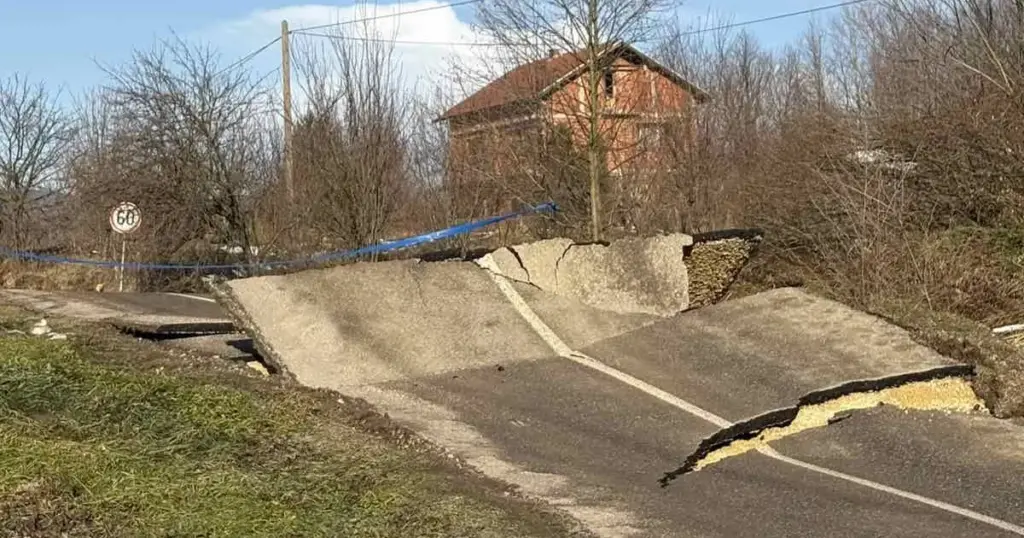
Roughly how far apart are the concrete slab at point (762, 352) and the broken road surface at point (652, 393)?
0.09ft

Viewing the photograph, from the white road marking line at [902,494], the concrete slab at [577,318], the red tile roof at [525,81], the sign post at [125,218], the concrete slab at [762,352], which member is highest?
the red tile roof at [525,81]

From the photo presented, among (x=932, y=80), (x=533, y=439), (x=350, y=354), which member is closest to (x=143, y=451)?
(x=533, y=439)

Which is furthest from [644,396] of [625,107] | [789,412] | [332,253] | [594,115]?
[625,107]

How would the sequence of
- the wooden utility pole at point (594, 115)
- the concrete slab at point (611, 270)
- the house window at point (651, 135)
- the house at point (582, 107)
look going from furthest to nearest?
the house window at point (651, 135) < the house at point (582, 107) < the wooden utility pole at point (594, 115) < the concrete slab at point (611, 270)

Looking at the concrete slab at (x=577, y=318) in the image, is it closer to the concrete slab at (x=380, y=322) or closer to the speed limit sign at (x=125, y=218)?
the concrete slab at (x=380, y=322)

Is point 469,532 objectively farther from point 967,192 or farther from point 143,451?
Answer: point 967,192

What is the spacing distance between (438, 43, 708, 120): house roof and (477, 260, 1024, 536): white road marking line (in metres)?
4.85

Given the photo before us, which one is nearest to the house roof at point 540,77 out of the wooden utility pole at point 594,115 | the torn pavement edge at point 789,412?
the wooden utility pole at point 594,115

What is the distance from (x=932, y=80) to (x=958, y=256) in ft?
15.3

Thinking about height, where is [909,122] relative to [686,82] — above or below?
below

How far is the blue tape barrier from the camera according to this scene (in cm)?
1423

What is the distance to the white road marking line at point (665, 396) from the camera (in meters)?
5.47

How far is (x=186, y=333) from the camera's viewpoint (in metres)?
11.8

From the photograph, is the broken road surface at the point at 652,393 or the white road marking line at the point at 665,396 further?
the broken road surface at the point at 652,393
